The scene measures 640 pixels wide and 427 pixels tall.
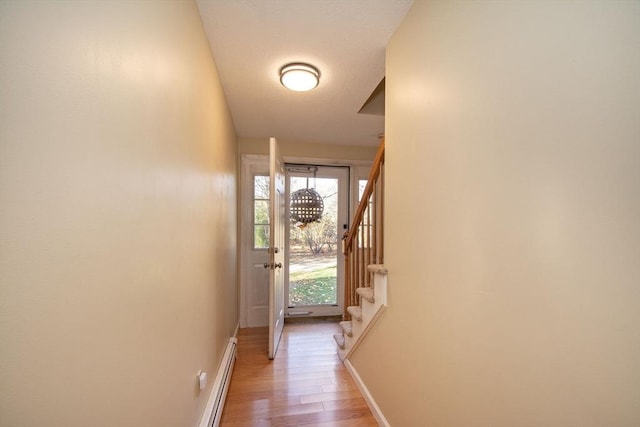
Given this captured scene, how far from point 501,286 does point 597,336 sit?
0.25 m

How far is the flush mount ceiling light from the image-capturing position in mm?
1837

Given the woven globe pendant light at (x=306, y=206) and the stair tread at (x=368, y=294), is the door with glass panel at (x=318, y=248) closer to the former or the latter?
the woven globe pendant light at (x=306, y=206)

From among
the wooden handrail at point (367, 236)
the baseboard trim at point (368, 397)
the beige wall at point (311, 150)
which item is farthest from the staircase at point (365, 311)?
the beige wall at point (311, 150)

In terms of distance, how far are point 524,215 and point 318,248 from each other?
299 cm

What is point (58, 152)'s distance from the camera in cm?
49

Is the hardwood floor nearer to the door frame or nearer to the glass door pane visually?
the door frame

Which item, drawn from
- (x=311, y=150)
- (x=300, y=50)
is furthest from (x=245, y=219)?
(x=300, y=50)

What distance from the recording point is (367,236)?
2158mm

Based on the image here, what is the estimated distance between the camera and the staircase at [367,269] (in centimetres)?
172

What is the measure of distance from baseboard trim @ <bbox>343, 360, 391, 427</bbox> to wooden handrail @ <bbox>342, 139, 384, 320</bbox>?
55cm

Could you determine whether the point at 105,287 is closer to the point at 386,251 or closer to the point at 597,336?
the point at 597,336

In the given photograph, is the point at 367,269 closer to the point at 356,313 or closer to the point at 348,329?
the point at 356,313

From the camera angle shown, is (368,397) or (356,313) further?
(356,313)

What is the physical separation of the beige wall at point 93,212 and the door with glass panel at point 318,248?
2.42 meters
